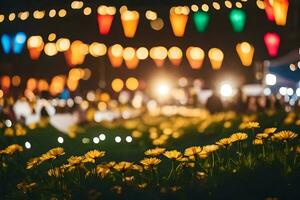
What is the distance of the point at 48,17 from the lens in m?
11.2

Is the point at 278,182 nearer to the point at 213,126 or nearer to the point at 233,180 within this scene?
the point at 233,180

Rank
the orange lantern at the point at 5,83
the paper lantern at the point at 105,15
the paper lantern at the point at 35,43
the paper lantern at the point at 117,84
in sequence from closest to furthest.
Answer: the paper lantern at the point at 105,15, the paper lantern at the point at 35,43, the orange lantern at the point at 5,83, the paper lantern at the point at 117,84

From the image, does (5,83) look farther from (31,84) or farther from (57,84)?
(31,84)

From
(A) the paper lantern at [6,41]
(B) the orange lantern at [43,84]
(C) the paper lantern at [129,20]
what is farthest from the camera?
(B) the orange lantern at [43,84]

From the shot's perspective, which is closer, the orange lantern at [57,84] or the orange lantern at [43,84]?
the orange lantern at [57,84]

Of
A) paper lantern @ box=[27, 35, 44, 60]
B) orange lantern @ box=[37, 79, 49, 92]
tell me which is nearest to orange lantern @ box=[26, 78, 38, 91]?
orange lantern @ box=[37, 79, 49, 92]

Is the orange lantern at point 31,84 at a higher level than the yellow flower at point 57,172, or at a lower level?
higher

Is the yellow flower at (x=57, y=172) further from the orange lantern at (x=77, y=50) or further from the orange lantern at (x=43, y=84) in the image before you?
the orange lantern at (x=43, y=84)

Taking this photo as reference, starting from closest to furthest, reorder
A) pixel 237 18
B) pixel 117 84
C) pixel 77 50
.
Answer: pixel 237 18 < pixel 77 50 < pixel 117 84

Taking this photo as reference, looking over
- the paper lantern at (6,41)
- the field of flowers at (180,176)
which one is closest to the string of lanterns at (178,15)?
the paper lantern at (6,41)

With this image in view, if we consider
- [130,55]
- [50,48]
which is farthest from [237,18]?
[130,55]

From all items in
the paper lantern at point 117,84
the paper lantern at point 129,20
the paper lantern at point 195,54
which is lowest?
the paper lantern at point 117,84

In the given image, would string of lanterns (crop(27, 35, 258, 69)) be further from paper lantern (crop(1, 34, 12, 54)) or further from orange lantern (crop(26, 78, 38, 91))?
orange lantern (crop(26, 78, 38, 91))

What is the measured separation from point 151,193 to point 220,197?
52 cm
